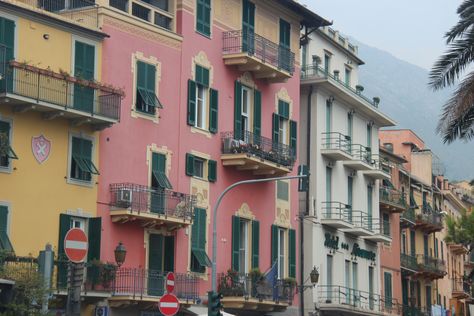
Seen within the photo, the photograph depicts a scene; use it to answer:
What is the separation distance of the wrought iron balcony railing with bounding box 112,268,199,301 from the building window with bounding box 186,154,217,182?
4147 mm

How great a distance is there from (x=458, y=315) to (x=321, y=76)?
110ft

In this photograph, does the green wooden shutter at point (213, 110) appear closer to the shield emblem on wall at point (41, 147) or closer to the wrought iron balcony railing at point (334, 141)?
the shield emblem on wall at point (41, 147)

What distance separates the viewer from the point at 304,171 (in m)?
40.5

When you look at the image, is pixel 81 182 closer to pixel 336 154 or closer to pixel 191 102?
pixel 191 102

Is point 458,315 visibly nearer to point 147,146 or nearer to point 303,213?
point 303,213

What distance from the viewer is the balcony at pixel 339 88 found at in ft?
171

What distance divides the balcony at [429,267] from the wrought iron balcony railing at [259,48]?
24.7m

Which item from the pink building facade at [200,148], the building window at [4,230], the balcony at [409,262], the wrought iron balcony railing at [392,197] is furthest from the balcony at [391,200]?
the building window at [4,230]

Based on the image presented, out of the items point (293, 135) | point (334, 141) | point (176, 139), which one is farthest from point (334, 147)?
point (176, 139)

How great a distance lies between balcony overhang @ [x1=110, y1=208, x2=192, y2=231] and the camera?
1467 inches

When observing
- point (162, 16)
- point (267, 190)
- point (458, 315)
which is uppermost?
point (162, 16)

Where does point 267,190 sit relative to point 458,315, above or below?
above

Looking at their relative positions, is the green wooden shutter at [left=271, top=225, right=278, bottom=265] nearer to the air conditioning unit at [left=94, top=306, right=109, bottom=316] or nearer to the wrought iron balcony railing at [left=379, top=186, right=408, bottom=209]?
the air conditioning unit at [left=94, top=306, right=109, bottom=316]

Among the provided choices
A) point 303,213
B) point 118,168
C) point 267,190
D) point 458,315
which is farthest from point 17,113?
point 458,315
